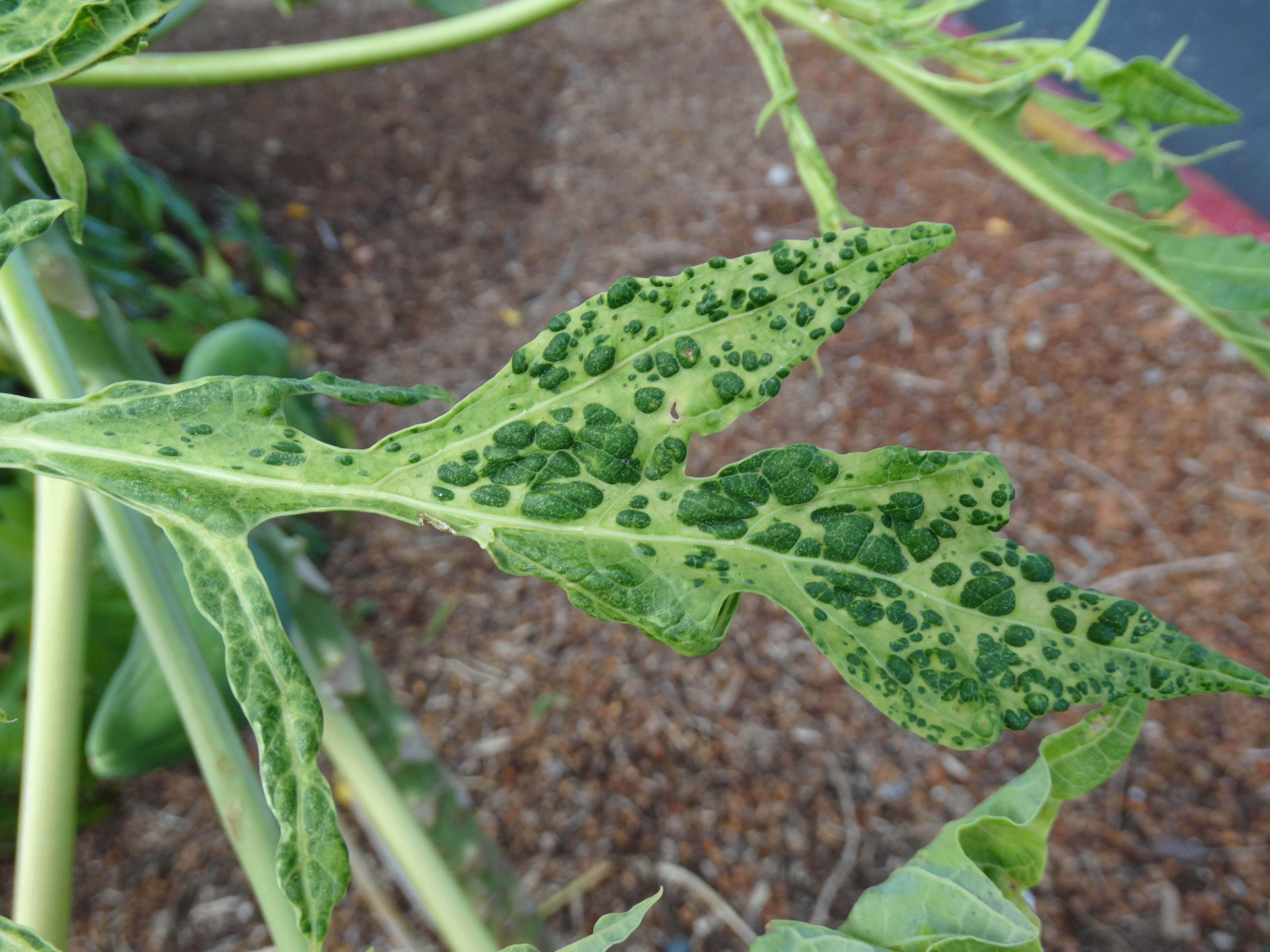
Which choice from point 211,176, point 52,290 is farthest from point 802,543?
point 211,176

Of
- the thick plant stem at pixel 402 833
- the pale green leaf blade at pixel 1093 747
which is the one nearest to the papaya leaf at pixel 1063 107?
the pale green leaf blade at pixel 1093 747

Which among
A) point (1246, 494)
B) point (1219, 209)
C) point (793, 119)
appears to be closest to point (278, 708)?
point (793, 119)

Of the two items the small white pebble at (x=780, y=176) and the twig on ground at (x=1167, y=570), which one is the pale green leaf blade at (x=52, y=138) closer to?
the twig on ground at (x=1167, y=570)

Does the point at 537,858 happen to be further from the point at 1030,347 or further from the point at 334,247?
the point at 334,247

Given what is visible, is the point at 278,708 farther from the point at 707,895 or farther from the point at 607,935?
Answer: the point at 707,895

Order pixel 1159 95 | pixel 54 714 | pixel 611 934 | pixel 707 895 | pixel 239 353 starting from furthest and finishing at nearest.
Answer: pixel 707 895, pixel 239 353, pixel 1159 95, pixel 54 714, pixel 611 934

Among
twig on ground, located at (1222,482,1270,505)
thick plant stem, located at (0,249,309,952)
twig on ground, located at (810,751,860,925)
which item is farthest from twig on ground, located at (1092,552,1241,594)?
thick plant stem, located at (0,249,309,952)
